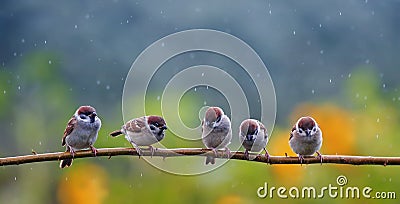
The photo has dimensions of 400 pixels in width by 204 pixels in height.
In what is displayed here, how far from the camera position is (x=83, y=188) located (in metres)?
3.85

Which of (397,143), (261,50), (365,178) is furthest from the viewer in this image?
(261,50)

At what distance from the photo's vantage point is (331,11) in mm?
5207

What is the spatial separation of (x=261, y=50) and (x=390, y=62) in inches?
31.7

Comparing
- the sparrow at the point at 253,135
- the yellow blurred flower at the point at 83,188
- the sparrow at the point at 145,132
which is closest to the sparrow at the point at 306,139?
the sparrow at the point at 253,135

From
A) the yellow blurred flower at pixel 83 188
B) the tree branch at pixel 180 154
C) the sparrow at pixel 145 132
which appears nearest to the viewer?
the tree branch at pixel 180 154

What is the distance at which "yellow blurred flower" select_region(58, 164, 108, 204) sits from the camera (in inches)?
150

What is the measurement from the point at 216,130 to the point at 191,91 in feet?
6.13

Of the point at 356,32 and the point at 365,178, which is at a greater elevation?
the point at 356,32

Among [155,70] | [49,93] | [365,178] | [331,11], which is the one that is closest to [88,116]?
[365,178]

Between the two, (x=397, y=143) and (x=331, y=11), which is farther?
(x=331, y=11)

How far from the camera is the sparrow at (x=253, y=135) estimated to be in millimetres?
2371

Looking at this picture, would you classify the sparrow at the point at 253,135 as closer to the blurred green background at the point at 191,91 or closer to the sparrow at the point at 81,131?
the sparrow at the point at 81,131

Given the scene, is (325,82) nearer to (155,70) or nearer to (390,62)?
(390,62)

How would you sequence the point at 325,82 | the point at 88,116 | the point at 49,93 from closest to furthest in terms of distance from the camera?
the point at 88,116 → the point at 49,93 → the point at 325,82
